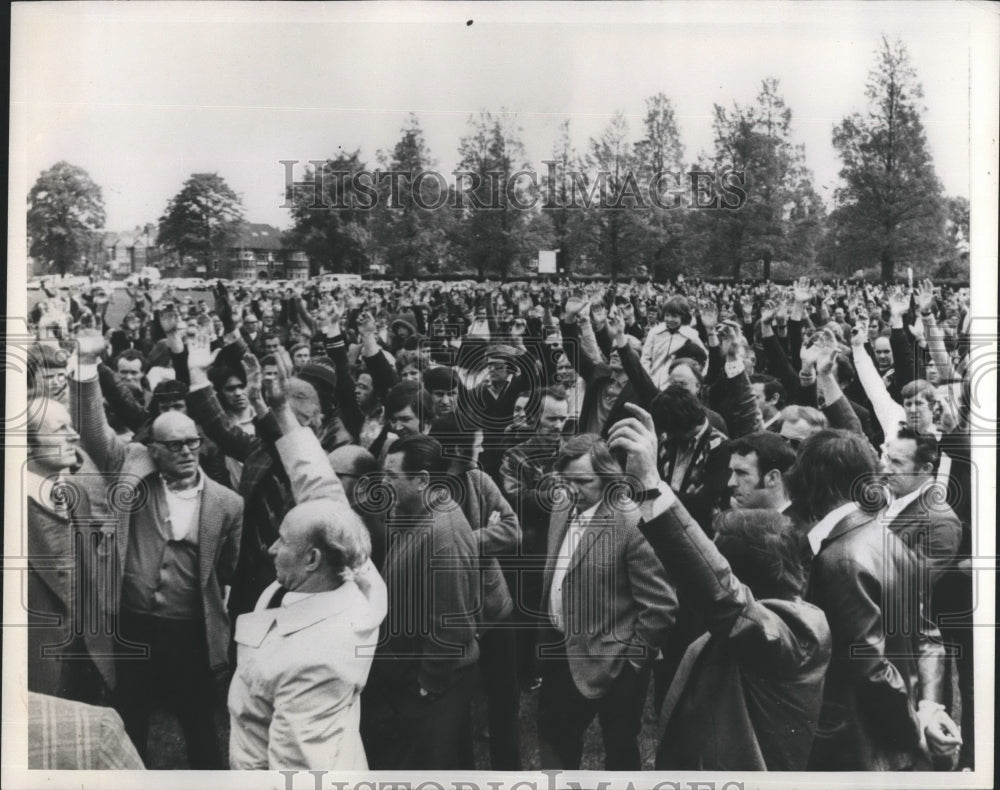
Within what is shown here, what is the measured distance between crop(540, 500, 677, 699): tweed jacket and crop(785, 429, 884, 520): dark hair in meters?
0.69

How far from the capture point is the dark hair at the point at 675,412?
410cm

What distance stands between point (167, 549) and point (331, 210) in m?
1.57

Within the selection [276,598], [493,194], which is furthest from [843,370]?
[276,598]

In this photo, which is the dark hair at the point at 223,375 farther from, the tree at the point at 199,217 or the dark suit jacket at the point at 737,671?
the dark suit jacket at the point at 737,671

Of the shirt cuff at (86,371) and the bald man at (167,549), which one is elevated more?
the shirt cuff at (86,371)

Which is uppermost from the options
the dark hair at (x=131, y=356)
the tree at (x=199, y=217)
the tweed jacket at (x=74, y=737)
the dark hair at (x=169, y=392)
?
the tree at (x=199, y=217)

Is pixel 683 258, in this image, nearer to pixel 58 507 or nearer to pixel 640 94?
pixel 640 94

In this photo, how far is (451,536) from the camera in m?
4.06

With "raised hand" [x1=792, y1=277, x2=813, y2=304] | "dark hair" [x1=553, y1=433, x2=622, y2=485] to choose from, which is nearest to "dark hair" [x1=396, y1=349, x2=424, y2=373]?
"dark hair" [x1=553, y1=433, x2=622, y2=485]

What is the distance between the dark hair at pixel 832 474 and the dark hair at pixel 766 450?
0.15ft

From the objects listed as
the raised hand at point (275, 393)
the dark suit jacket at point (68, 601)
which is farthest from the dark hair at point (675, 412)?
the dark suit jacket at point (68, 601)

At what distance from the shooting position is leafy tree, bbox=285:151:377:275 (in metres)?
4.09

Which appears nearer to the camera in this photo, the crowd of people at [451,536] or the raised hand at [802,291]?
→ the crowd of people at [451,536]

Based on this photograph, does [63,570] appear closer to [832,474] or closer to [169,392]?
[169,392]
